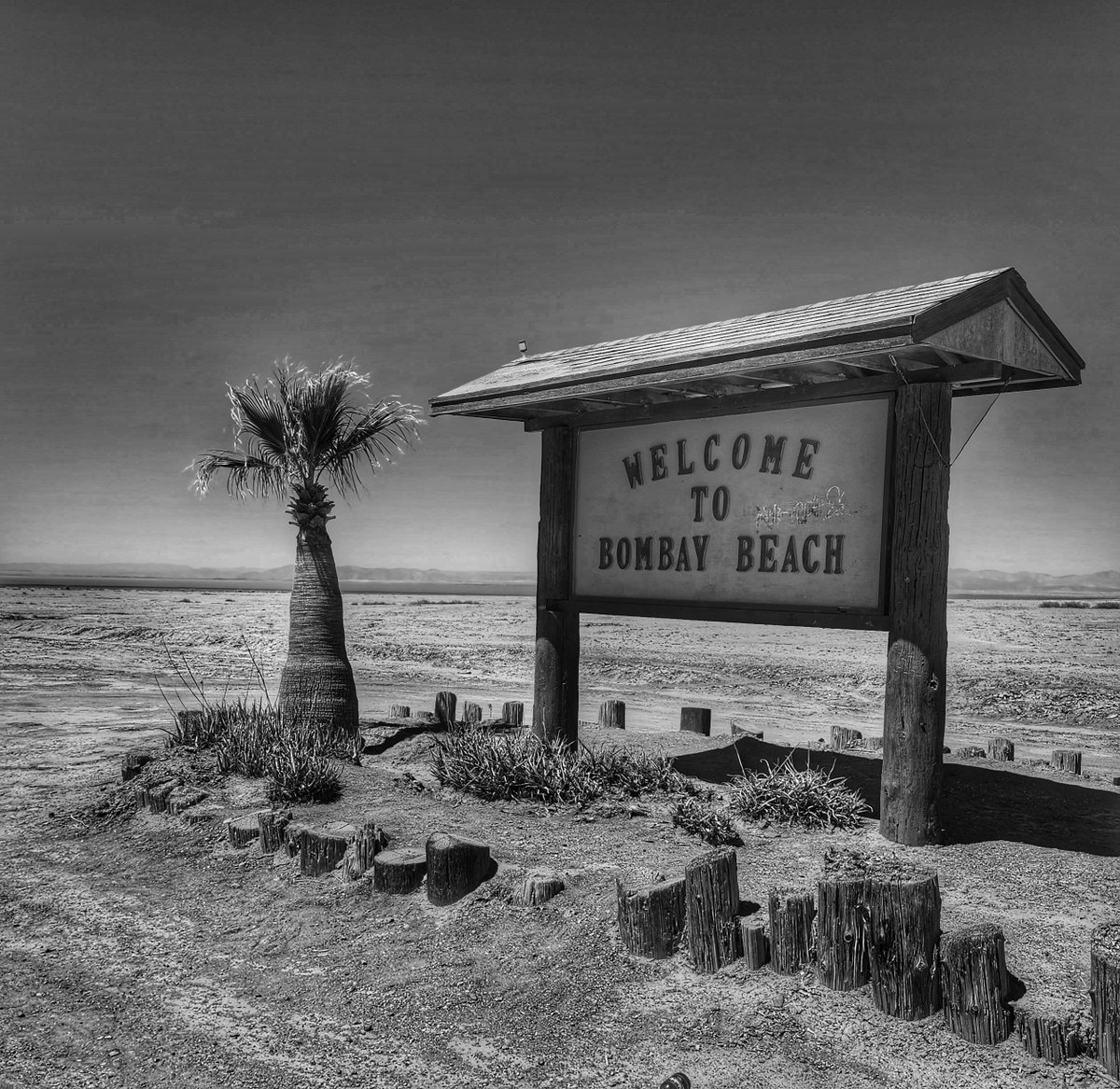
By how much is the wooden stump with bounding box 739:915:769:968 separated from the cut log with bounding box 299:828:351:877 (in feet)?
9.65

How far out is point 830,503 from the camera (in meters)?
7.43

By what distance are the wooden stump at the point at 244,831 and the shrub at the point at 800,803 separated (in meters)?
3.67

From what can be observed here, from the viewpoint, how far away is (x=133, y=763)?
9.52 m

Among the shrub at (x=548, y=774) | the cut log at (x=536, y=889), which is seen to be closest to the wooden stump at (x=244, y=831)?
the shrub at (x=548, y=774)

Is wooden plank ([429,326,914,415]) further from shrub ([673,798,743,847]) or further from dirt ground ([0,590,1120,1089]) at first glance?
dirt ground ([0,590,1120,1089])

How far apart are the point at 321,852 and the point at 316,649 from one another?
3.89 meters

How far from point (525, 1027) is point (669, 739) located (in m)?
6.46

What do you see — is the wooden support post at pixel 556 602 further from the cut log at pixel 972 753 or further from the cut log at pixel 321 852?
the cut log at pixel 972 753

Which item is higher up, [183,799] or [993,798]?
[993,798]

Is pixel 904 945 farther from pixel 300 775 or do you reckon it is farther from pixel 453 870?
pixel 300 775

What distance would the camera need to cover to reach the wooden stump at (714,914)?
15.9 feet

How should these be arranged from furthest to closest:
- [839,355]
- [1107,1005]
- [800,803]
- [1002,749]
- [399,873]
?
[1002,749] < [800,803] < [839,355] < [399,873] < [1107,1005]

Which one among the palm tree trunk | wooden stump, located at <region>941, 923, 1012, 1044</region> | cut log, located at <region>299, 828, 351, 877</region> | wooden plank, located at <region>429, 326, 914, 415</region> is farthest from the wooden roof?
cut log, located at <region>299, 828, 351, 877</region>

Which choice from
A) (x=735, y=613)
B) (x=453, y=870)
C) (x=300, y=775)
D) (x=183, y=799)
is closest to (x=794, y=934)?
(x=453, y=870)
